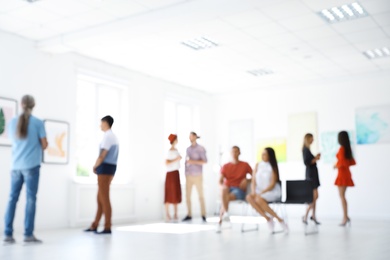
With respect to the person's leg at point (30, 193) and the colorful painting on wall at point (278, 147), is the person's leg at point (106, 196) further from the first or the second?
the colorful painting on wall at point (278, 147)

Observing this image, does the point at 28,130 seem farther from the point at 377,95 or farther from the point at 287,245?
the point at 377,95

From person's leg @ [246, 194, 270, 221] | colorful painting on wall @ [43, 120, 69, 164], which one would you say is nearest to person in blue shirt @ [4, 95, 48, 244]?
colorful painting on wall @ [43, 120, 69, 164]

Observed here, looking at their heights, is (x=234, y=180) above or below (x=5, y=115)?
below

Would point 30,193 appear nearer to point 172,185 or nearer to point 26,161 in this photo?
point 26,161

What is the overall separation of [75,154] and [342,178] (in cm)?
431

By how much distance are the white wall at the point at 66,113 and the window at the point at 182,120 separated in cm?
54

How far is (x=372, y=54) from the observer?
26.6 feet

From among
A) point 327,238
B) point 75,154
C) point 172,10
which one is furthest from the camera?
point 75,154

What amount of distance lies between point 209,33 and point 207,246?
3418 mm

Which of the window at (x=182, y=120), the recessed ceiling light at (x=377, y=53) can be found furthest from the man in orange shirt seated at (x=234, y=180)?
the window at (x=182, y=120)

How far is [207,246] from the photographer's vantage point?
4.61 m

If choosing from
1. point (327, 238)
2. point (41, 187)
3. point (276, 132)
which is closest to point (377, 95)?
point (276, 132)

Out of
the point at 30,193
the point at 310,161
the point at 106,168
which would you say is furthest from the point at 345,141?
the point at 30,193

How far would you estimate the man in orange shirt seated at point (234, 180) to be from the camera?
6164mm
